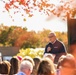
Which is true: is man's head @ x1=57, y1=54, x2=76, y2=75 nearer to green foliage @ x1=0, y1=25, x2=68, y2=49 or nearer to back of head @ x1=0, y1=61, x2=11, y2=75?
green foliage @ x1=0, y1=25, x2=68, y2=49

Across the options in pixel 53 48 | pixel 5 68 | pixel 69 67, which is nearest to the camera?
pixel 69 67

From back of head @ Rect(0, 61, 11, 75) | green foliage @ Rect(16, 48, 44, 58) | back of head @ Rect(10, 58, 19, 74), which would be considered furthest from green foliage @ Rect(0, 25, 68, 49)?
green foliage @ Rect(16, 48, 44, 58)

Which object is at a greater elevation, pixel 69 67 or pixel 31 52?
pixel 69 67

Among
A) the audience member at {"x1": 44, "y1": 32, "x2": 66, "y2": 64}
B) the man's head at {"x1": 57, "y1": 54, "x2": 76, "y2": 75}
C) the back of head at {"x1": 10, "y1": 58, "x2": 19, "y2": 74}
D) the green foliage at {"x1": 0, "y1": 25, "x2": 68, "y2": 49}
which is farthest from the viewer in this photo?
the audience member at {"x1": 44, "y1": 32, "x2": 66, "y2": 64}

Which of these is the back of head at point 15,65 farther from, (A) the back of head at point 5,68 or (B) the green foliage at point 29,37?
(B) the green foliage at point 29,37

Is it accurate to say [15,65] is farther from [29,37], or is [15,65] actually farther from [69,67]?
[69,67]

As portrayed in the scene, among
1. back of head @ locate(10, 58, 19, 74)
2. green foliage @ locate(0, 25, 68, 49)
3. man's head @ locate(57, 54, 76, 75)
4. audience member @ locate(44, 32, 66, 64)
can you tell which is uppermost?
green foliage @ locate(0, 25, 68, 49)

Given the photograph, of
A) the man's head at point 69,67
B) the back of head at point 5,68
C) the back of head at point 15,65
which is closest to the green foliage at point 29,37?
the man's head at point 69,67

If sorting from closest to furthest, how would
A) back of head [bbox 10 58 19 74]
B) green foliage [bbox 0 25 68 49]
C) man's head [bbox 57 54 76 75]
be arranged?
man's head [bbox 57 54 76 75] → green foliage [bbox 0 25 68 49] → back of head [bbox 10 58 19 74]

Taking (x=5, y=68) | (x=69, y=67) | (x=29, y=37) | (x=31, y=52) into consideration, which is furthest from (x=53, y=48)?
(x=69, y=67)

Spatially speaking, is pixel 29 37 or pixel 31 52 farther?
pixel 31 52

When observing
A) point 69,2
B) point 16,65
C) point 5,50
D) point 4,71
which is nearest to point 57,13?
point 69,2

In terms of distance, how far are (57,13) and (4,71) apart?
2231 mm

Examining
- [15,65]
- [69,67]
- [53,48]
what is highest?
[69,67]
